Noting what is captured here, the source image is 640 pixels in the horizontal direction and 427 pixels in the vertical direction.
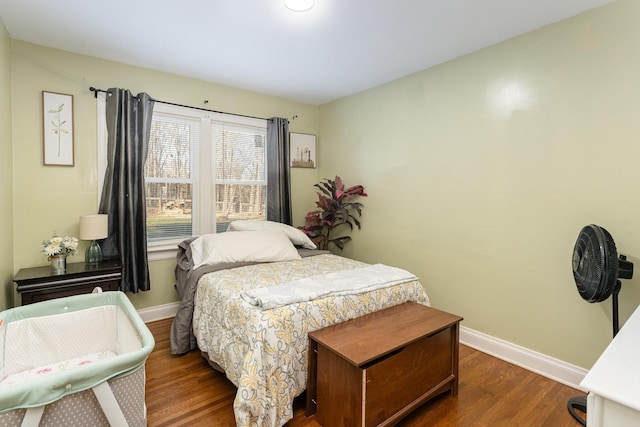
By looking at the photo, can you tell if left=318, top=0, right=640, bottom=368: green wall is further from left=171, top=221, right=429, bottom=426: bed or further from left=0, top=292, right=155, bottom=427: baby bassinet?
left=0, top=292, right=155, bottom=427: baby bassinet

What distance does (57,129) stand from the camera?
270 cm

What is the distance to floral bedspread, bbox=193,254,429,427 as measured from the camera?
1644mm

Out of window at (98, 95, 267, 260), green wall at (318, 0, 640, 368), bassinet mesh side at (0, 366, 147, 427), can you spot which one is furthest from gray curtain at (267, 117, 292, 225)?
bassinet mesh side at (0, 366, 147, 427)

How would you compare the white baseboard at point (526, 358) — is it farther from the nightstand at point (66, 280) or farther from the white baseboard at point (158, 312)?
the nightstand at point (66, 280)

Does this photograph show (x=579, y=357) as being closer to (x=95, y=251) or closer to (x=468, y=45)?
(x=468, y=45)

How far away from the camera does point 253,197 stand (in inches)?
153

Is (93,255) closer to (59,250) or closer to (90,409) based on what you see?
(59,250)

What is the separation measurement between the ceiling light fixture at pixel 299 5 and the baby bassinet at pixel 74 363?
6.68ft

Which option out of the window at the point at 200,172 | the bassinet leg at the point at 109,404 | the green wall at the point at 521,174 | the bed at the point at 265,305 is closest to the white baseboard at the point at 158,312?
the bed at the point at 265,305

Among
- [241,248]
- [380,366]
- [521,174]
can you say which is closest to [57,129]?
[241,248]

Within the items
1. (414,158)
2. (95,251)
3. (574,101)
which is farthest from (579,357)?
(95,251)

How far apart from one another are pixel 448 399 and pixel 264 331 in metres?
1.30

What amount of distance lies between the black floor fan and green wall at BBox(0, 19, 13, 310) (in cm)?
369

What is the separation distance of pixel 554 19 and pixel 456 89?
0.78 metres
